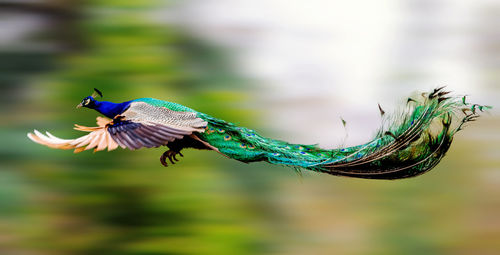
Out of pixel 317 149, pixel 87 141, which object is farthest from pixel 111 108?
pixel 317 149

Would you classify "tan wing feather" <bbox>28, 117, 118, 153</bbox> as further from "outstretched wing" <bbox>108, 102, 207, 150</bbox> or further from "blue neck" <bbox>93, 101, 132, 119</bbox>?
"blue neck" <bbox>93, 101, 132, 119</bbox>

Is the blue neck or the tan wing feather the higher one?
the blue neck

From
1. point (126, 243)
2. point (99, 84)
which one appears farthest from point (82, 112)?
point (126, 243)

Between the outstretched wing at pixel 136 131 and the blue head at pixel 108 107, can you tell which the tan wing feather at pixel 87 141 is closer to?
the outstretched wing at pixel 136 131

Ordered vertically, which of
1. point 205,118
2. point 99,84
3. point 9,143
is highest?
point 99,84

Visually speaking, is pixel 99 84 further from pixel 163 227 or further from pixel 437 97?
pixel 437 97

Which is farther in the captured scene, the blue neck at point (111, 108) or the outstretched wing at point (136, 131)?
the blue neck at point (111, 108)

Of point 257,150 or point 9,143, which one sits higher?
point 9,143

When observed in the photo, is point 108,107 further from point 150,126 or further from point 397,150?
point 397,150
